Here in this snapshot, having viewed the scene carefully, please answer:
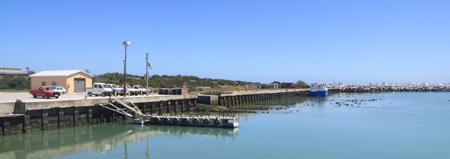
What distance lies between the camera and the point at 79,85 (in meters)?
43.8

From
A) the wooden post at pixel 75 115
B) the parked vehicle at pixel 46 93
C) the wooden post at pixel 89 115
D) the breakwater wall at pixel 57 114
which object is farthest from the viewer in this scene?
the parked vehicle at pixel 46 93

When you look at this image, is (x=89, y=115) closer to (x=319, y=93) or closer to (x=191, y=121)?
(x=191, y=121)

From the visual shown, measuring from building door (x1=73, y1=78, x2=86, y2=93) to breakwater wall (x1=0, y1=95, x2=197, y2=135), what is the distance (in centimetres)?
1331

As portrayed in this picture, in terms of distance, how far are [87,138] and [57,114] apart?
3.43 metres

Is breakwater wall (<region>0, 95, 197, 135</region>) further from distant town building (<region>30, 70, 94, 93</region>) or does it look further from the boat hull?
the boat hull

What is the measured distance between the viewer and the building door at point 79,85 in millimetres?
43344

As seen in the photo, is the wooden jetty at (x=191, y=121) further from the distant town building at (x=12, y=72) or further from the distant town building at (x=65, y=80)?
the distant town building at (x=12, y=72)

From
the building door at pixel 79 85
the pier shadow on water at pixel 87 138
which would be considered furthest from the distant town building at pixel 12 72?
the pier shadow on water at pixel 87 138

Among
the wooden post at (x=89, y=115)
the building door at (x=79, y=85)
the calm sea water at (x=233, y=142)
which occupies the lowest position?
the calm sea water at (x=233, y=142)

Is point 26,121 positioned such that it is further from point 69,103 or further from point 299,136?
point 299,136

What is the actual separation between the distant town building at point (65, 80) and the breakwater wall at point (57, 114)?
12731 millimetres

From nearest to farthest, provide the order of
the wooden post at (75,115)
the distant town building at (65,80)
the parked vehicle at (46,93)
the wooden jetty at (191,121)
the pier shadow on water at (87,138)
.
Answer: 1. the pier shadow on water at (87,138)
2. the wooden post at (75,115)
3. the wooden jetty at (191,121)
4. the parked vehicle at (46,93)
5. the distant town building at (65,80)

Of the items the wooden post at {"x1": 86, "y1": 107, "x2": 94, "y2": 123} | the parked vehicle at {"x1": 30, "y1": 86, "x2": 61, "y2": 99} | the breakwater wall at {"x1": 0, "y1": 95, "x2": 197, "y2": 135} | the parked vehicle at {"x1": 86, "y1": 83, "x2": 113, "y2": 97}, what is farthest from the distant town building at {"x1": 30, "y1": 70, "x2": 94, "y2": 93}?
the wooden post at {"x1": 86, "y1": 107, "x2": 94, "y2": 123}

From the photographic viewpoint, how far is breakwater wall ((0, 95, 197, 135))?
71.7 ft
